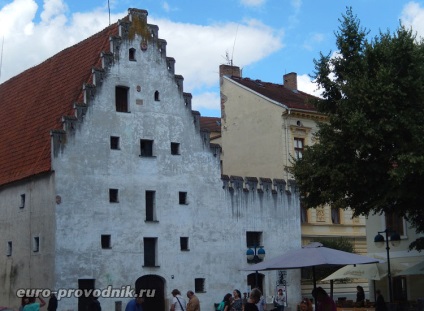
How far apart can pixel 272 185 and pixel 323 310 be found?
26.0 metres

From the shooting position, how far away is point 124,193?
1639 inches

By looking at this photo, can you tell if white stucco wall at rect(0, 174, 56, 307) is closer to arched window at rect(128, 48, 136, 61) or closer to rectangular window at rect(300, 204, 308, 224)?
arched window at rect(128, 48, 136, 61)

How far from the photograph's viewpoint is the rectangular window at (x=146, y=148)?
4272 centimetres

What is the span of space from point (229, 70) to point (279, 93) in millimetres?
4854

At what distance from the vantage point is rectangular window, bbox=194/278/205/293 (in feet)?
143

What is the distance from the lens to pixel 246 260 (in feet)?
149

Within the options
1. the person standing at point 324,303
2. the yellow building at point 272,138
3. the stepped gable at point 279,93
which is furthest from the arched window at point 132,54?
the person standing at point 324,303

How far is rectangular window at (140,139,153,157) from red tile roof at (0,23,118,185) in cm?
403

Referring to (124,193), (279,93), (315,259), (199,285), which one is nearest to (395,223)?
(199,285)

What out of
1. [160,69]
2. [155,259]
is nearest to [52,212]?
[155,259]

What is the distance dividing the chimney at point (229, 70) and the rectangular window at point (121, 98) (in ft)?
54.4

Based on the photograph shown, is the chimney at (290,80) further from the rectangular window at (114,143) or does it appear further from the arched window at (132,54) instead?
the rectangular window at (114,143)

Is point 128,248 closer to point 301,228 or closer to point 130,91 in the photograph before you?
point 130,91

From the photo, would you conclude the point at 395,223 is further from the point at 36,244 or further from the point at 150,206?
the point at 36,244
